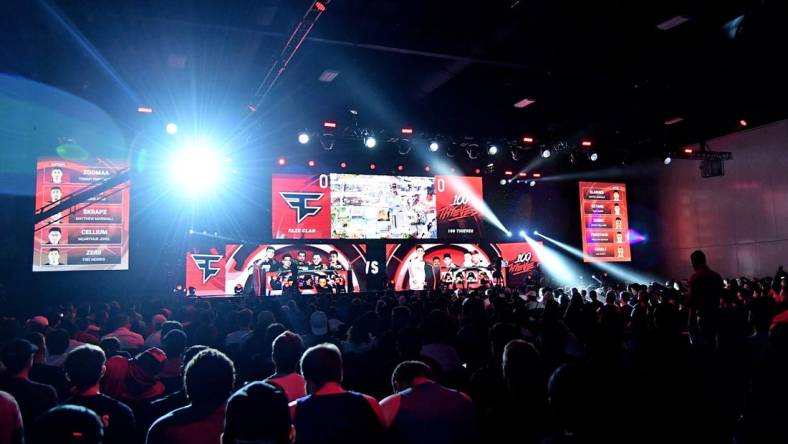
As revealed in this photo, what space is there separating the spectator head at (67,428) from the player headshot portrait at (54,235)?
13.2m

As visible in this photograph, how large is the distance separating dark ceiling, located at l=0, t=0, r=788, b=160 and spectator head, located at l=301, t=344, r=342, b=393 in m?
7.01

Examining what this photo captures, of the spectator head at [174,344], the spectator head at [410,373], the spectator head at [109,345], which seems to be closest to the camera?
the spectator head at [410,373]

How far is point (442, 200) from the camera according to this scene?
707 inches

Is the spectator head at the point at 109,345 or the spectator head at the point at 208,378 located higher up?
the spectator head at the point at 208,378

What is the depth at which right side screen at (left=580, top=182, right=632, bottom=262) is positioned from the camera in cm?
2025

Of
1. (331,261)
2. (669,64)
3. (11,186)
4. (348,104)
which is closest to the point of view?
(669,64)

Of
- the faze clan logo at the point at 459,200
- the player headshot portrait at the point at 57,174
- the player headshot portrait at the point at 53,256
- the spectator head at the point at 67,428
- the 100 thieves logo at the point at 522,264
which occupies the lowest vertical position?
the spectator head at the point at 67,428

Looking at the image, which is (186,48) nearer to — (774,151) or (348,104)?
(348,104)

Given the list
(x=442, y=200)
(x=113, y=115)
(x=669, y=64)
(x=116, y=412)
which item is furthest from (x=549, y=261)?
(x=116, y=412)

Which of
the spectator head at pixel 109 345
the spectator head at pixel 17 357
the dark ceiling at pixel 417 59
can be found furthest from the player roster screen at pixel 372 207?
the spectator head at pixel 17 357

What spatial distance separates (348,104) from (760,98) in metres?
11.0

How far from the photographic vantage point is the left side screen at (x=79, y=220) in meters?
12.8

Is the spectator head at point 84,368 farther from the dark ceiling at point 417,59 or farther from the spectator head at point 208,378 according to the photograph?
the dark ceiling at point 417,59

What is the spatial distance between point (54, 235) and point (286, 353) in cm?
1219
